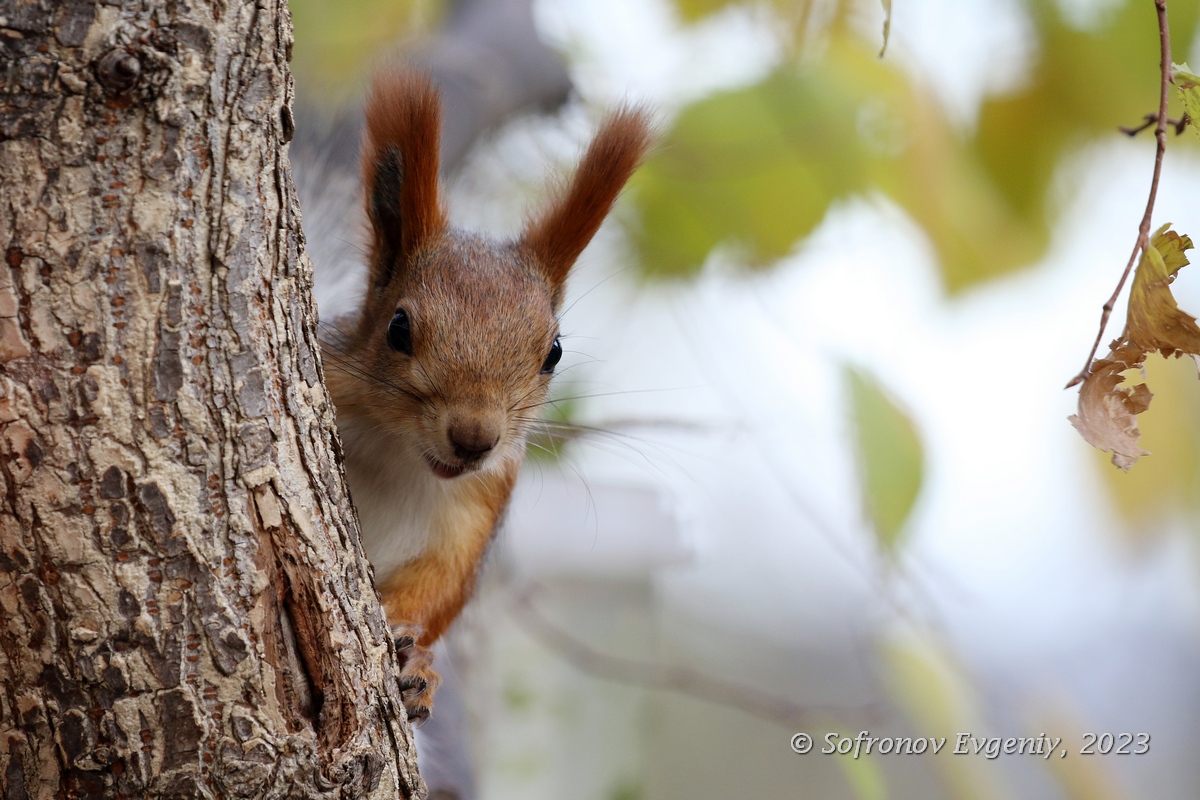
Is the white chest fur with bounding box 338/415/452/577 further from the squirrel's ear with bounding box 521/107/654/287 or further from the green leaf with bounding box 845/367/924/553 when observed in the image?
the green leaf with bounding box 845/367/924/553

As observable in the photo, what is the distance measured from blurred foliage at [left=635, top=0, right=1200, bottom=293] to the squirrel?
23 centimetres

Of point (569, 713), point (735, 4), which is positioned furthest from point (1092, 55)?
point (569, 713)

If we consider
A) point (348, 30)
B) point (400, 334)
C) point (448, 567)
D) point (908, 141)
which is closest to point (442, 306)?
point (400, 334)

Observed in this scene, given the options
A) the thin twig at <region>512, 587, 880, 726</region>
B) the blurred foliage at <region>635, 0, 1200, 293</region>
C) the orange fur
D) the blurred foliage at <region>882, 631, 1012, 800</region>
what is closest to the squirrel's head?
the orange fur

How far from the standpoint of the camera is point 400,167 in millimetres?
1655

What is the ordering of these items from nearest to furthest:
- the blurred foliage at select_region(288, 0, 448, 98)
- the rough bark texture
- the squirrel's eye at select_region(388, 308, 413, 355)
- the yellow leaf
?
the rough bark texture < the yellow leaf < the squirrel's eye at select_region(388, 308, 413, 355) < the blurred foliage at select_region(288, 0, 448, 98)

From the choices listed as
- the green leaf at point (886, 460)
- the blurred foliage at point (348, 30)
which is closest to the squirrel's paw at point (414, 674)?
the green leaf at point (886, 460)

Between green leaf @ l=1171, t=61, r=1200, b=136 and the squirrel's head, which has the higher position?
the squirrel's head

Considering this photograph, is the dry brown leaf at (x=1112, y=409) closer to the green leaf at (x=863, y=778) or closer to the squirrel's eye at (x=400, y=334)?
the green leaf at (x=863, y=778)

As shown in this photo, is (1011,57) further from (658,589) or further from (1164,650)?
(658,589)

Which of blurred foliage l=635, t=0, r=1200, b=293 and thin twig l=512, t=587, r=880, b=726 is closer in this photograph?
blurred foliage l=635, t=0, r=1200, b=293

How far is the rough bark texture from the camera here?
797mm

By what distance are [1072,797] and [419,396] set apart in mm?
1378

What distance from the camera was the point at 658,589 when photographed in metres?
2.92
